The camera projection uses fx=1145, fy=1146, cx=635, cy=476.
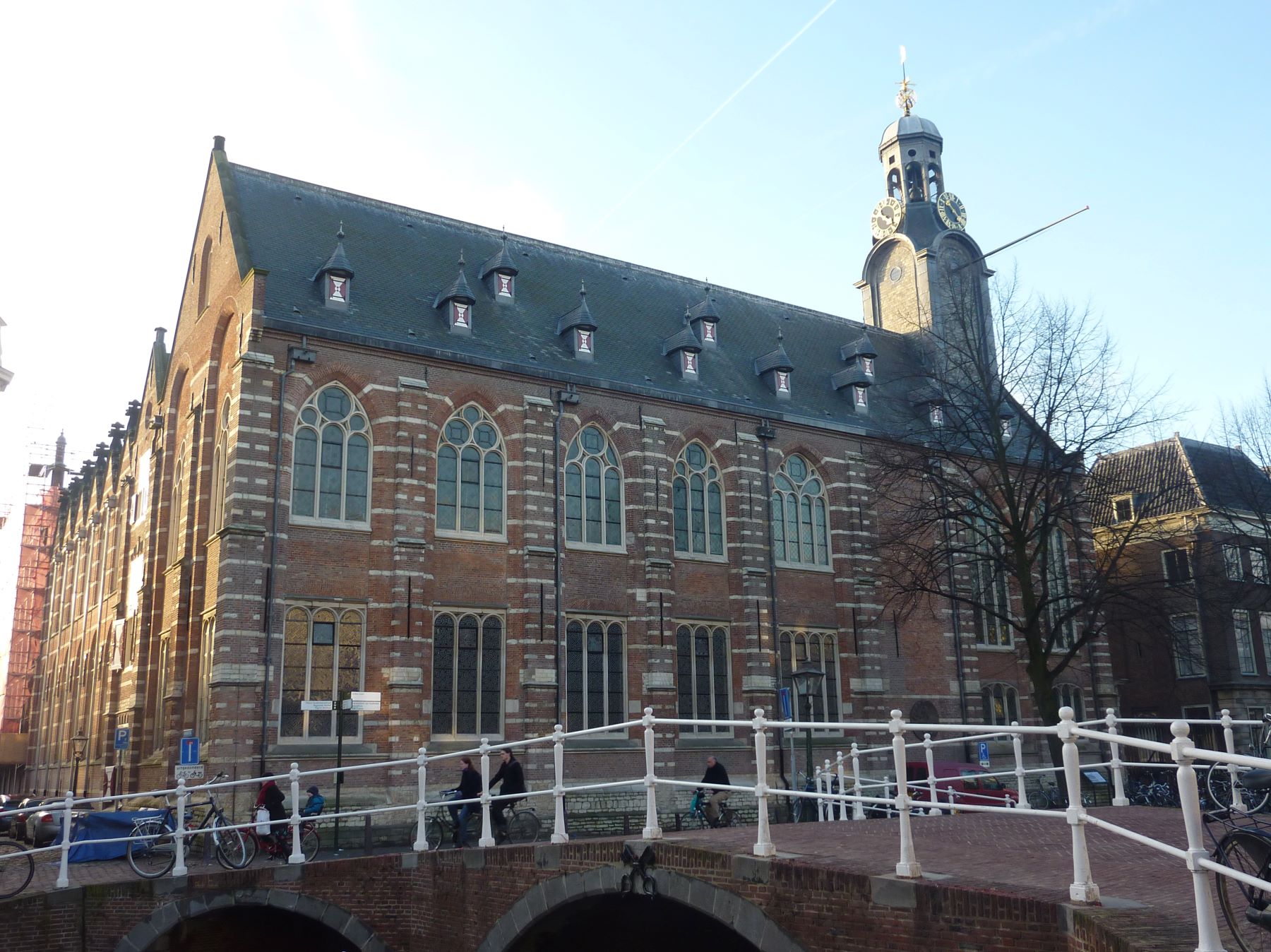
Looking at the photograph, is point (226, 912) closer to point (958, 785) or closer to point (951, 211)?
point (958, 785)

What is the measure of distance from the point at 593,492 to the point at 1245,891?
890 inches

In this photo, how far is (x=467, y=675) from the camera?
25.1 m

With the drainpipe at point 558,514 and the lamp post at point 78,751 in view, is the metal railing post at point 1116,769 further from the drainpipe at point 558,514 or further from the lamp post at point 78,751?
the lamp post at point 78,751

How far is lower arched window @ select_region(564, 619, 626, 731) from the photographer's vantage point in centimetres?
2652

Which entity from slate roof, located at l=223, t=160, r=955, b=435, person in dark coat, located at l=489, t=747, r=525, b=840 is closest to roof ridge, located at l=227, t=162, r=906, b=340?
slate roof, located at l=223, t=160, r=955, b=435

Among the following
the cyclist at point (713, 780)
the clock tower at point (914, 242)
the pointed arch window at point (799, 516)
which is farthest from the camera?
the clock tower at point (914, 242)

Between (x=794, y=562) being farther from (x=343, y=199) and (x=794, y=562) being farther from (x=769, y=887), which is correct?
(x=769, y=887)

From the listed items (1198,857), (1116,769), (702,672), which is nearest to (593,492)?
(702,672)

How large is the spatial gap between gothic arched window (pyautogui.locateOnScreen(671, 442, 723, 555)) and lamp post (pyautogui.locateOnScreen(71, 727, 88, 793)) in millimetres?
20355

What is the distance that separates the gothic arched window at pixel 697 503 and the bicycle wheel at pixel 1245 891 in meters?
22.9

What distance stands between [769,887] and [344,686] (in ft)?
53.1

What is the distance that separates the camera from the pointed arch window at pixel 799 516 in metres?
31.0

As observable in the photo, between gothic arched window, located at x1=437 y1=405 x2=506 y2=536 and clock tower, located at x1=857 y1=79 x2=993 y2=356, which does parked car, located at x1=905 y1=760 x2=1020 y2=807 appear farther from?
clock tower, located at x1=857 y1=79 x2=993 y2=356

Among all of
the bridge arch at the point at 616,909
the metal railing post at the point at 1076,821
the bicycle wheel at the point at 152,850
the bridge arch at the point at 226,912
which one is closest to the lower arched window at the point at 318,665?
the bicycle wheel at the point at 152,850
